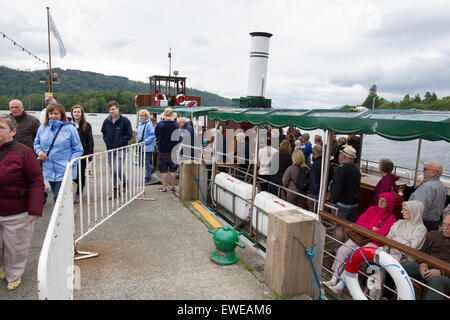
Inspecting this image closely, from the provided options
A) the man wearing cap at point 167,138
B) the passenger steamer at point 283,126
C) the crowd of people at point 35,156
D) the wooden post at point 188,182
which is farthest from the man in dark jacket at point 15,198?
the man wearing cap at point 167,138

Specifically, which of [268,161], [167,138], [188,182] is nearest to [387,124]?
[268,161]

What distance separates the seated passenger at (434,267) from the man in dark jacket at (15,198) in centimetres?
414

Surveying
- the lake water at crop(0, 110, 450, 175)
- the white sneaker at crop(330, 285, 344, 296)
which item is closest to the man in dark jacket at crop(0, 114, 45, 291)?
the white sneaker at crop(330, 285, 344, 296)

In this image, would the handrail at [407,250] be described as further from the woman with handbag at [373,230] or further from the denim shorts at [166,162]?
the denim shorts at [166,162]

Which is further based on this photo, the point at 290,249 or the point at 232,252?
the point at 232,252

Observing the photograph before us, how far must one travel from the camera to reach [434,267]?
9.46ft

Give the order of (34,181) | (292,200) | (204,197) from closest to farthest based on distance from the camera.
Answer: (34,181), (292,200), (204,197)

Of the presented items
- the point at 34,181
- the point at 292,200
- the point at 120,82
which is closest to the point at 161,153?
the point at 292,200

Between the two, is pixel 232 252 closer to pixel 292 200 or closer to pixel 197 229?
pixel 197 229

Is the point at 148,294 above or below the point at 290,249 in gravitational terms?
below

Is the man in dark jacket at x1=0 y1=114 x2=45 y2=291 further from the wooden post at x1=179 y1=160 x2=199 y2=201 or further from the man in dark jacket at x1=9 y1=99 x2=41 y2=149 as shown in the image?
the wooden post at x1=179 y1=160 x2=199 y2=201
